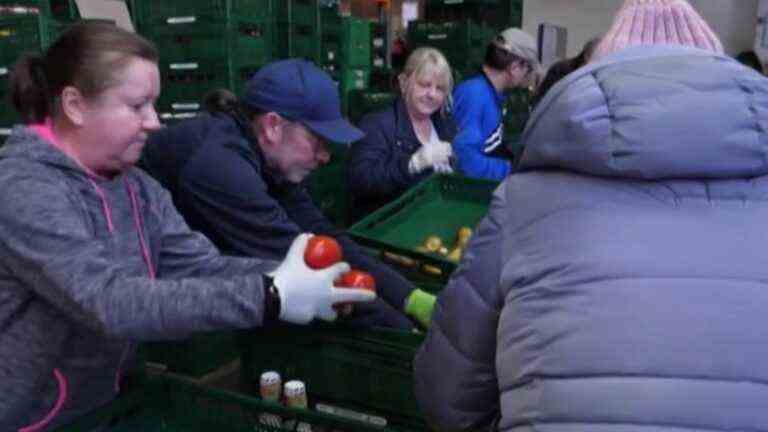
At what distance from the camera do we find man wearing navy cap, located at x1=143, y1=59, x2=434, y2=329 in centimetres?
173

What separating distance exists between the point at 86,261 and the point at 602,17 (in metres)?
8.02

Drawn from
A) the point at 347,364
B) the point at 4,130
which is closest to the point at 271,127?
the point at 347,364

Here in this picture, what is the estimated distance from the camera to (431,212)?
106 inches

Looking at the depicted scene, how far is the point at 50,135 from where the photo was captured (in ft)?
4.27

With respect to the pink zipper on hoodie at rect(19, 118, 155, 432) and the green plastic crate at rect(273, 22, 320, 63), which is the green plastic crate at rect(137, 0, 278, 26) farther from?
the pink zipper on hoodie at rect(19, 118, 155, 432)

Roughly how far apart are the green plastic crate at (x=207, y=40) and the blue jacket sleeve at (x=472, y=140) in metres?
1.30

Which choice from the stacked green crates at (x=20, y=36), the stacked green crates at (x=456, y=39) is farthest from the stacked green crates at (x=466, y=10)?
the stacked green crates at (x=20, y=36)

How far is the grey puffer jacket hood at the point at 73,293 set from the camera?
1.17m

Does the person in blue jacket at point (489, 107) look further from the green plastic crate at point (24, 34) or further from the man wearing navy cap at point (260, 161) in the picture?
the green plastic crate at point (24, 34)

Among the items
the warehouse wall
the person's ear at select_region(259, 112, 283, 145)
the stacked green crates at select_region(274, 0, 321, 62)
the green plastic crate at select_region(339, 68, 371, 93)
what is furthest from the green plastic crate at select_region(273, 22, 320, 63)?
the warehouse wall

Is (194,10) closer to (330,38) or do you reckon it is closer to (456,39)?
(330,38)

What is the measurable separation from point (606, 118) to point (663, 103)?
71 mm

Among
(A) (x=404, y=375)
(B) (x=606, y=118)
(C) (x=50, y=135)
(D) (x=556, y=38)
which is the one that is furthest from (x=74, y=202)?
(D) (x=556, y=38)

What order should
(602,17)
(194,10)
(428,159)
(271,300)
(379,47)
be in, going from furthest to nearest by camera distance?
(602,17)
(379,47)
(194,10)
(428,159)
(271,300)
